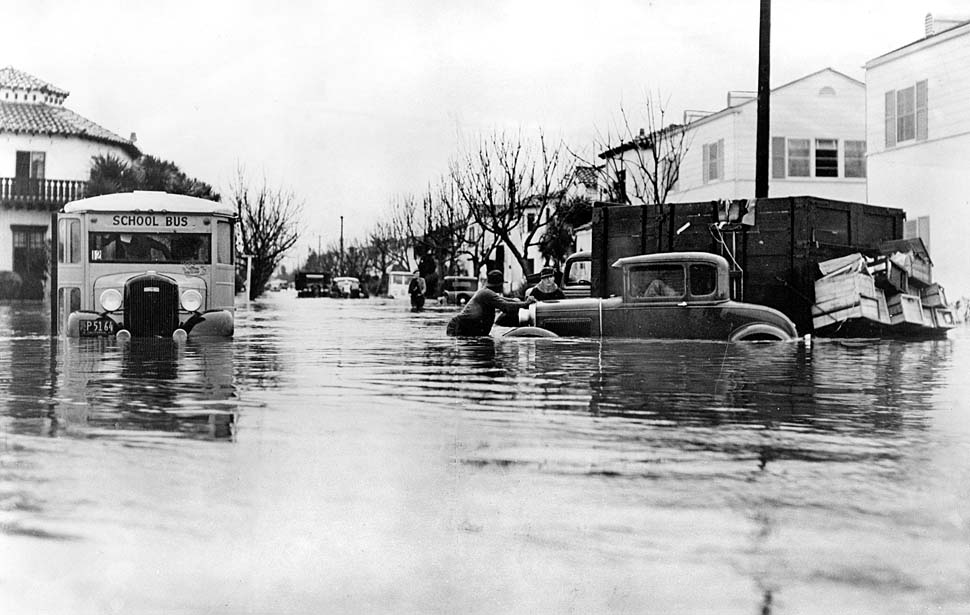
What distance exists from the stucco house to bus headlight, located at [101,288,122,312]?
2032 cm

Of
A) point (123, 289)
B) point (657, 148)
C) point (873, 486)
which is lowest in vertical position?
point (873, 486)

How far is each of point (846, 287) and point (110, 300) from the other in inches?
460

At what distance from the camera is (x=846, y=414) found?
792 cm

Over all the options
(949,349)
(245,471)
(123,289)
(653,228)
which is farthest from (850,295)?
(245,471)

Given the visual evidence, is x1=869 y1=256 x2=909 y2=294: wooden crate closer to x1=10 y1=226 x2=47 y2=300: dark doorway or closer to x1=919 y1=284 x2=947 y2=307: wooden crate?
x1=919 y1=284 x2=947 y2=307: wooden crate

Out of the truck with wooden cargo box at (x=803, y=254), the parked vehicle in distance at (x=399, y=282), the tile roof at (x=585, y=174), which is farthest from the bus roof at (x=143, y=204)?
A: the parked vehicle in distance at (x=399, y=282)

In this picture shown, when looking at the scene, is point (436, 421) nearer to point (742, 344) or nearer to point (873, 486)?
point (873, 486)

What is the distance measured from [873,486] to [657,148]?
1666 inches

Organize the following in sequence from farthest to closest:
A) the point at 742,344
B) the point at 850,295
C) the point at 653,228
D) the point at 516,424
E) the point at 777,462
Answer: the point at 653,228 → the point at 850,295 → the point at 742,344 → the point at 516,424 → the point at 777,462

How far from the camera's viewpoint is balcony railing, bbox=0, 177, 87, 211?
35812 mm

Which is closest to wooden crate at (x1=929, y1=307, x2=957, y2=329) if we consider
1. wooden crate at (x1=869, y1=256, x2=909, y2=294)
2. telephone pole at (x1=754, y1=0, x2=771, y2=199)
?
wooden crate at (x1=869, y1=256, x2=909, y2=294)

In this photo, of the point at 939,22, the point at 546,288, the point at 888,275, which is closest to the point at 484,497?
the point at 546,288

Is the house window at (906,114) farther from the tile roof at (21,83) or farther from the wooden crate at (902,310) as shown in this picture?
the tile roof at (21,83)

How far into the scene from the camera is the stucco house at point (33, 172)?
36047mm
